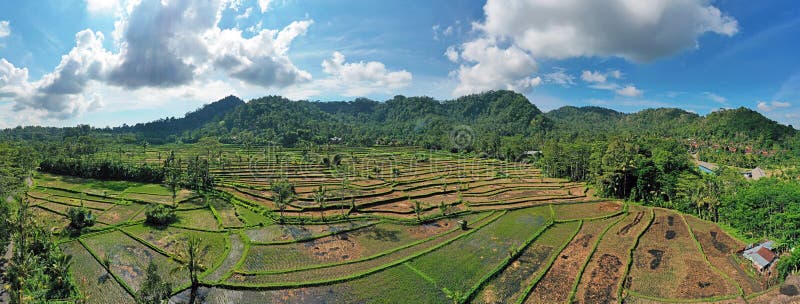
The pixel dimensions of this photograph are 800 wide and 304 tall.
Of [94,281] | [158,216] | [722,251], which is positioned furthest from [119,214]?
[722,251]

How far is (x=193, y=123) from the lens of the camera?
199875 millimetres

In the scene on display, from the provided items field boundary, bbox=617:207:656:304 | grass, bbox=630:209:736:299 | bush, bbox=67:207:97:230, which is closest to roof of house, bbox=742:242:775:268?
grass, bbox=630:209:736:299

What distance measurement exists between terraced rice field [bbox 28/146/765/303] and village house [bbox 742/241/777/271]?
3.63ft

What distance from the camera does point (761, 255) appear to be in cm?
2495

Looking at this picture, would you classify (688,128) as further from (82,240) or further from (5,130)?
(5,130)

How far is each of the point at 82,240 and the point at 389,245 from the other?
26000 millimetres

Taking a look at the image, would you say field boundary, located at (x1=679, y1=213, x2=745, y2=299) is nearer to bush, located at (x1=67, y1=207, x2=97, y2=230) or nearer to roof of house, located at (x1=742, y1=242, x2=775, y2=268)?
roof of house, located at (x1=742, y1=242, x2=775, y2=268)

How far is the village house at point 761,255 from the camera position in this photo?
79.1ft

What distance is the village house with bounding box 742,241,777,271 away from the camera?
24109 millimetres

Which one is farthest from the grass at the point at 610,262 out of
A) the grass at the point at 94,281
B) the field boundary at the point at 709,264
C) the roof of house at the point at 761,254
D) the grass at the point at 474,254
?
the grass at the point at 94,281

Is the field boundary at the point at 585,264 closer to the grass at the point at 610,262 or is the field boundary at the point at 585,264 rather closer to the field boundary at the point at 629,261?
the grass at the point at 610,262

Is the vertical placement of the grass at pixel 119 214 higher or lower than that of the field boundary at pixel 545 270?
higher

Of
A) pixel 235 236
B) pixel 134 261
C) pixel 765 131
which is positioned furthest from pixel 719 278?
pixel 765 131

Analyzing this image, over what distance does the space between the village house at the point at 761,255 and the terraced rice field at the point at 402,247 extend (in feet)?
3.63
